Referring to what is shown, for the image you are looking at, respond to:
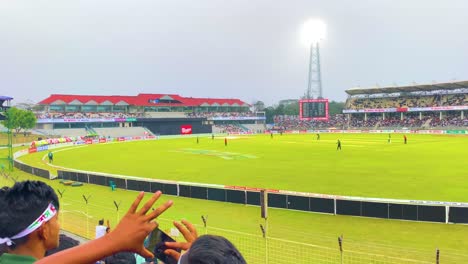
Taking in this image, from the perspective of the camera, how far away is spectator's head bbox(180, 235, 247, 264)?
6.57 ft

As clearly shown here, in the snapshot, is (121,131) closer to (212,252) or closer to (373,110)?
(373,110)

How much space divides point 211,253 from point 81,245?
665mm

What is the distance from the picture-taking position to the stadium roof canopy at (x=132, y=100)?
323 feet

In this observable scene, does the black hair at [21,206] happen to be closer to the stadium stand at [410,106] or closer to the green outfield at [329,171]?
the green outfield at [329,171]

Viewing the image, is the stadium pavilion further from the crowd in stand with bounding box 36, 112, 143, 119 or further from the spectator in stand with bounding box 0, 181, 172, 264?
the spectator in stand with bounding box 0, 181, 172, 264

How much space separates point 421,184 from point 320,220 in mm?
10123

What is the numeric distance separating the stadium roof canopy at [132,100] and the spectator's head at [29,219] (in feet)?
340

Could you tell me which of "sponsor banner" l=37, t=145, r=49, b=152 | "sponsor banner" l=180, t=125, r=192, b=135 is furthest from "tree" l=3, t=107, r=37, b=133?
"sponsor banner" l=180, t=125, r=192, b=135

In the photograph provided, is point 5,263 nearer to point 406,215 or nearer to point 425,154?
point 406,215

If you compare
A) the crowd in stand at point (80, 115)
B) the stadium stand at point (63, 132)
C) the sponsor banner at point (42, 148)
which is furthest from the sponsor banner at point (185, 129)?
the sponsor banner at point (42, 148)

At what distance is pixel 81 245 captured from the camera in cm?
203

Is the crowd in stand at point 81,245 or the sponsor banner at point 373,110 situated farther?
the sponsor banner at point 373,110

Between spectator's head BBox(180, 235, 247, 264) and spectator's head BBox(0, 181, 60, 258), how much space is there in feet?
3.68

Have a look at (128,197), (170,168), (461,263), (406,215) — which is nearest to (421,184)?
(406,215)
